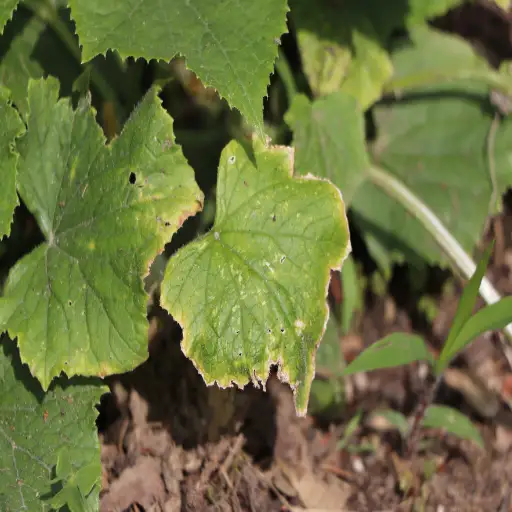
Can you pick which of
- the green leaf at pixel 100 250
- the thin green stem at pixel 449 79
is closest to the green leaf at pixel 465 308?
the green leaf at pixel 100 250

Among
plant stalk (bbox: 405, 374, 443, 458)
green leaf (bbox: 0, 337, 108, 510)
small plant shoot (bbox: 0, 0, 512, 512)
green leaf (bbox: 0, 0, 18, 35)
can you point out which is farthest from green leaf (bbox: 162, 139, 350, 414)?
green leaf (bbox: 0, 0, 18, 35)

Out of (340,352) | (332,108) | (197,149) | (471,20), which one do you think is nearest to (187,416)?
(340,352)

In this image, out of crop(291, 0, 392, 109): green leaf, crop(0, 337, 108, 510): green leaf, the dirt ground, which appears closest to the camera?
crop(0, 337, 108, 510): green leaf

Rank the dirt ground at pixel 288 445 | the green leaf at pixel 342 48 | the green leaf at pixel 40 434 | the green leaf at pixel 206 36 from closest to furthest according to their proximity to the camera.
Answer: the green leaf at pixel 206 36
the green leaf at pixel 40 434
the dirt ground at pixel 288 445
the green leaf at pixel 342 48

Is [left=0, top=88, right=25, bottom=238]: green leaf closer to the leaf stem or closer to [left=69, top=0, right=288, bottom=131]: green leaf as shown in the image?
[left=69, top=0, right=288, bottom=131]: green leaf

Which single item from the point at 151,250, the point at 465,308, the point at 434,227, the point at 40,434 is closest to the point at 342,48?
the point at 434,227

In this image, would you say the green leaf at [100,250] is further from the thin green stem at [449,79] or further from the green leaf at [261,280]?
→ the thin green stem at [449,79]
